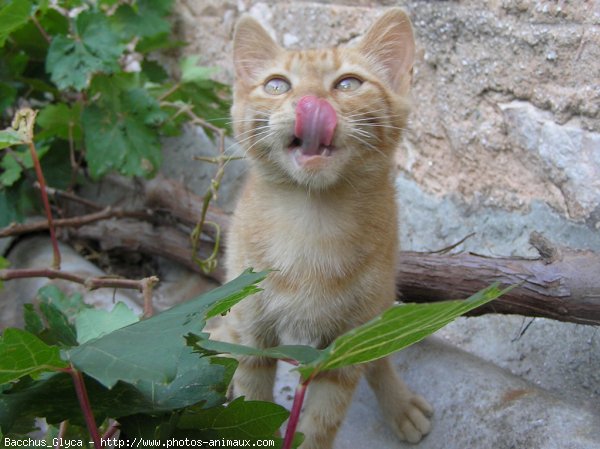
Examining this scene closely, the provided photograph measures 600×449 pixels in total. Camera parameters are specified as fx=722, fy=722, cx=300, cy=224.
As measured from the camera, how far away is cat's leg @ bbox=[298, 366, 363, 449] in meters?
1.76

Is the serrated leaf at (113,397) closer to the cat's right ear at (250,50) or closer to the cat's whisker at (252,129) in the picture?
the cat's whisker at (252,129)

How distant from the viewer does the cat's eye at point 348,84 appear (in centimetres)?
173

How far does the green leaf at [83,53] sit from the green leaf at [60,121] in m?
0.34

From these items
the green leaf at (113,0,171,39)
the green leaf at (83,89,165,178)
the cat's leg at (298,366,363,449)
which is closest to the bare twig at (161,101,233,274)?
the green leaf at (83,89,165,178)

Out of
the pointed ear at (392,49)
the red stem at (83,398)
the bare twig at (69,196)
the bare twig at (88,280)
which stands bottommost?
the bare twig at (69,196)

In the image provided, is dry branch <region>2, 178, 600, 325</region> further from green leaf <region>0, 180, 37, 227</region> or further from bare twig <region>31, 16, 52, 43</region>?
bare twig <region>31, 16, 52, 43</region>

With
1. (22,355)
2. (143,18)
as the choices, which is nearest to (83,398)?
(22,355)

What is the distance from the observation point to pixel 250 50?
6.48 feet

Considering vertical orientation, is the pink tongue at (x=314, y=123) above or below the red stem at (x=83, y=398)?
above

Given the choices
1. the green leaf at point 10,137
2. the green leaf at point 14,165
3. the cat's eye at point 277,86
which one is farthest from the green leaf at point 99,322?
the green leaf at point 14,165

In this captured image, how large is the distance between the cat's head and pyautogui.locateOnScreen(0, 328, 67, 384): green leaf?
79 centimetres

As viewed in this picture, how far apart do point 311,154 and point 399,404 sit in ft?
2.72

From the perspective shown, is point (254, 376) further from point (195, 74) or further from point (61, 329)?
point (195, 74)

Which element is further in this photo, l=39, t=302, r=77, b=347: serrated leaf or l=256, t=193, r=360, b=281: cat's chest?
l=256, t=193, r=360, b=281: cat's chest
